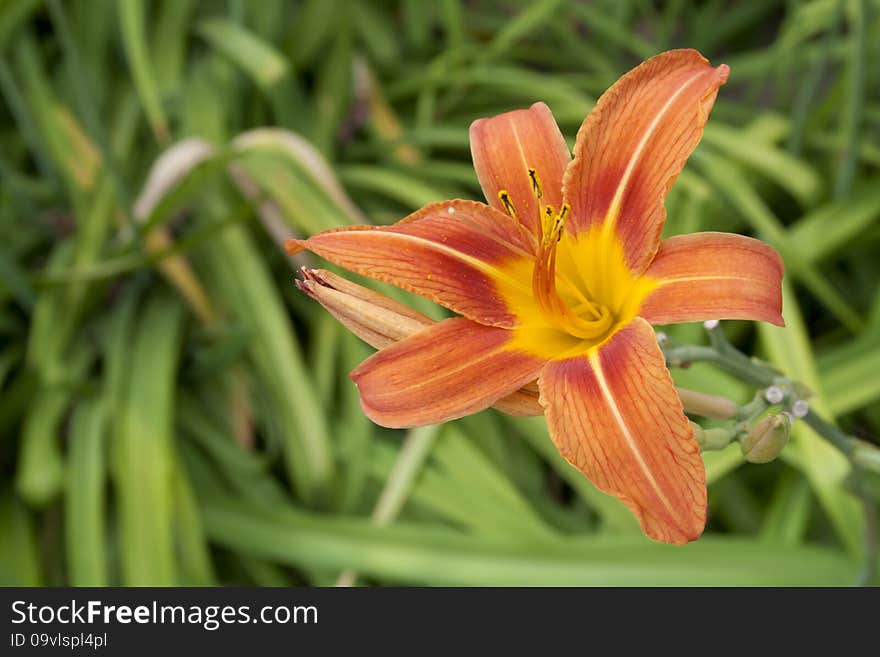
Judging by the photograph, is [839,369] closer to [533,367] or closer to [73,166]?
[533,367]

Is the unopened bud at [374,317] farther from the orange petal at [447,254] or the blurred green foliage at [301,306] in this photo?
the blurred green foliage at [301,306]

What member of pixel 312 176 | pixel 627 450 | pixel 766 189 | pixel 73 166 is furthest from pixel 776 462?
pixel 73 166

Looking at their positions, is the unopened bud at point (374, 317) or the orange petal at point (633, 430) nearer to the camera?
the orange petal at point (633, 430)

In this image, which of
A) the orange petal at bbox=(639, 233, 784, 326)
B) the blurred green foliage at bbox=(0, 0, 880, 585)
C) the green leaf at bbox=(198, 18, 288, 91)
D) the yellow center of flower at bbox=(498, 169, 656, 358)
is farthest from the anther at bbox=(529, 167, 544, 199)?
the green leaf at bbox=(198, 18, 288, 91)

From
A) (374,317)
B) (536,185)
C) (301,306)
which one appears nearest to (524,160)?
(536,185)

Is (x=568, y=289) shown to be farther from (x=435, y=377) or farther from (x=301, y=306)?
(x=301, y=306)

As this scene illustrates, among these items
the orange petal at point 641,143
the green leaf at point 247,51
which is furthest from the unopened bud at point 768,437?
the green leaf at point 247,51

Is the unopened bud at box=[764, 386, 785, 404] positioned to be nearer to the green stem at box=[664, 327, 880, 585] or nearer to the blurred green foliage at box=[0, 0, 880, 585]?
the green stem at box=[664, 327, 880, 585]
